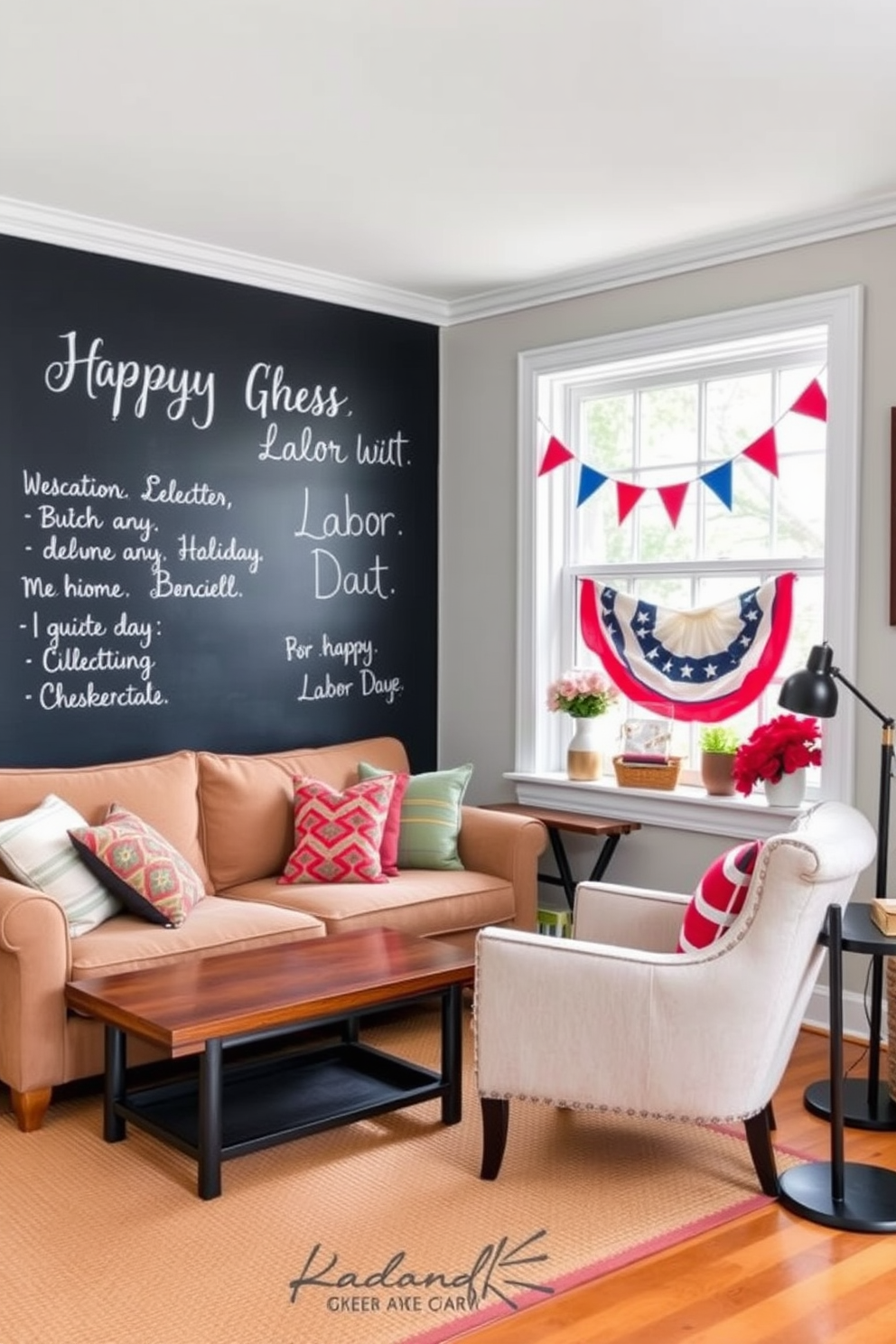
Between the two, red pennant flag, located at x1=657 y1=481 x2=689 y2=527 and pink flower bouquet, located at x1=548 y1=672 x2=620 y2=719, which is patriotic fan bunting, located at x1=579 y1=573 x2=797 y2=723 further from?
red pennant flag, located at x1=657 y1=481 x2=689 y2=527

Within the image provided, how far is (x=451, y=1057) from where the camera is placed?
354 cm

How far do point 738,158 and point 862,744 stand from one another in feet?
5.86

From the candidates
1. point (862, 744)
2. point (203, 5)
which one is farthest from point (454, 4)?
point (862, 744)

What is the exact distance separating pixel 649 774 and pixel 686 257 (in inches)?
71.0

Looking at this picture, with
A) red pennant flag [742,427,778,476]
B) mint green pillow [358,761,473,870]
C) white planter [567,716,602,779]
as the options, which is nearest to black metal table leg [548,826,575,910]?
white planter [567,716,602,779]

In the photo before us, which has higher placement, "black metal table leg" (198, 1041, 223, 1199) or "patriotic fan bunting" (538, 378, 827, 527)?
"patriotic fan bunting" (538, 378, 827, 527)

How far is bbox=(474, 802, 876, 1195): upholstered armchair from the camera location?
2.95 m

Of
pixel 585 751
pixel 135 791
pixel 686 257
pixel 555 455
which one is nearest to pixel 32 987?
pixel 135 791

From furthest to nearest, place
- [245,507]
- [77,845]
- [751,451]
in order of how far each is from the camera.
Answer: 1. [245,507]
2. [751,451]
3. [77,845]

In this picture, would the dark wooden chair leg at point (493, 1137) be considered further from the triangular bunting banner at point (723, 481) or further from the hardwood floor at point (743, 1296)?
the triangular bunting banner at point (723, 481)

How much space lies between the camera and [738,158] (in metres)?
3.71

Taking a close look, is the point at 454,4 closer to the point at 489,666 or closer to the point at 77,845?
the point at 77,845

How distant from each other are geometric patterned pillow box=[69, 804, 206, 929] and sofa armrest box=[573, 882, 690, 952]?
3.80ft

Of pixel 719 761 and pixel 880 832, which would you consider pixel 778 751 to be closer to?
pixel 719 761
